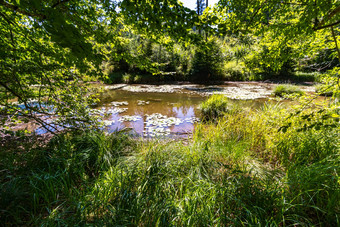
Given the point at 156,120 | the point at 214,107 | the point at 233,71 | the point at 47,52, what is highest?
the point at 233,71

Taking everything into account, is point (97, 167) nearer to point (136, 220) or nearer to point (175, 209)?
point (136, 220)

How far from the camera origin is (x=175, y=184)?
6.52 ft

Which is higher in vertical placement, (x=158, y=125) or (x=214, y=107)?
(x=214, y=107)

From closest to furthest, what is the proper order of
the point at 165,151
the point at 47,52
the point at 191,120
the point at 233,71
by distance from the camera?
the point at 47,52 < the point at 165,151 < the point at 191,120 < the point at 233,71

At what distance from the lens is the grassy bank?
1.41 metres

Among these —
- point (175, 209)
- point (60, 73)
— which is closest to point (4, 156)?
point (60, 73)

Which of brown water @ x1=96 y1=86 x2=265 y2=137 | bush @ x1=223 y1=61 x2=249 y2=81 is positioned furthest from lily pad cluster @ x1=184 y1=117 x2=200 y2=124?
bush @ x1=223 y1=61 x2=249 y2=81

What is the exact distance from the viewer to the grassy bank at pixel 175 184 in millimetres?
1414

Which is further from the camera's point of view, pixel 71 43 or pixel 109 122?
pixel 109 122

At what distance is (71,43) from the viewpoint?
1.19 meters

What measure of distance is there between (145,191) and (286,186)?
171 cm

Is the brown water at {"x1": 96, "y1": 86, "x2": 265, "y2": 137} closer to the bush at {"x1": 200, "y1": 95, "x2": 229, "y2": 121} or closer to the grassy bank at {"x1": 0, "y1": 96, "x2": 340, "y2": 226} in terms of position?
the bush at {"x1": 200, "y1": 95, "x2": 229, "y2": 121}

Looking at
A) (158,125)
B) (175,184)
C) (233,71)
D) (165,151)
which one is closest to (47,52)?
(165,151)

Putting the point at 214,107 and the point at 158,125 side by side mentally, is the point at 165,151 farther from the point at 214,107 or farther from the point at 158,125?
the point at 214,107
